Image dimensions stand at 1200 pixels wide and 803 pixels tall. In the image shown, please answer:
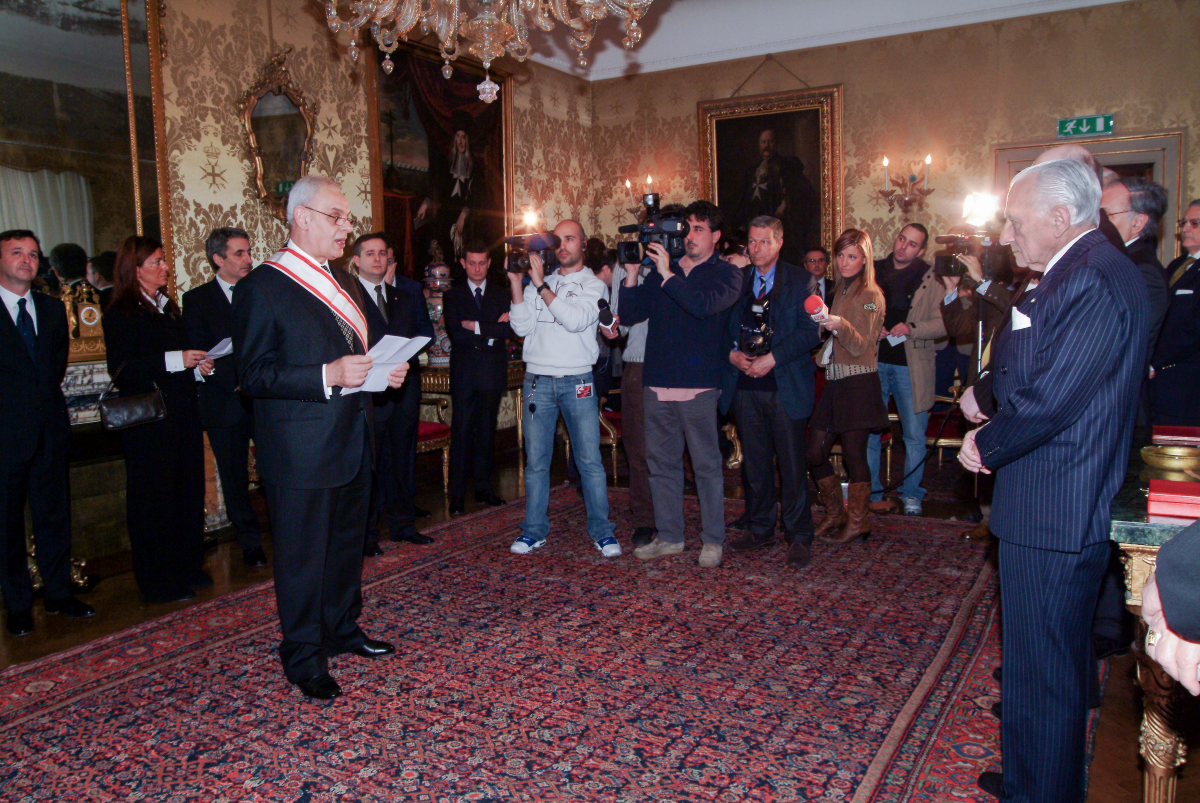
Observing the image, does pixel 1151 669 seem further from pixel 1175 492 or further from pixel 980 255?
pixel 980 255

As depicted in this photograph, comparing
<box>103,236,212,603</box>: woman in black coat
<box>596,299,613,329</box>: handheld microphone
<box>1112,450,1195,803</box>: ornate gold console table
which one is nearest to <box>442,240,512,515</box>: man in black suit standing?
<box>596,299,613,329</box>: handheld microphone

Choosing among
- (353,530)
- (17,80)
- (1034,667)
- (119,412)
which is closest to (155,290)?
(119,412)

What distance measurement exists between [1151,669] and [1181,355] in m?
2.62

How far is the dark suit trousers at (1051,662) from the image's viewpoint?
6.37 ft

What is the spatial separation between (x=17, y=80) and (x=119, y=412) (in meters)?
1.96

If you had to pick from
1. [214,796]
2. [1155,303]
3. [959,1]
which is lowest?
[214,796]

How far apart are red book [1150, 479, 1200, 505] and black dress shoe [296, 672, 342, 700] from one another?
8.32ft

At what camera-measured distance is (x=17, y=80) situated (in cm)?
426

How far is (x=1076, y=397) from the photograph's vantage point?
6.15 ft

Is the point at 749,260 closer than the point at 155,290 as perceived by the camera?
No

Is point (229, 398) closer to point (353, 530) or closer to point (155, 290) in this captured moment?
point (155, 290)

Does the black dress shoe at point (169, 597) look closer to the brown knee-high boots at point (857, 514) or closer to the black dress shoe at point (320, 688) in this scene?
the black dress shoe at point (320, 688)

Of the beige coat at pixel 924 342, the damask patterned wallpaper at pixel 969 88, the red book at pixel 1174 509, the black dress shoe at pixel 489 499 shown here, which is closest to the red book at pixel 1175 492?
the red book at pixel 1174 509

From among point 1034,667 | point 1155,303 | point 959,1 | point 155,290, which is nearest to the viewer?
point 1034,667
